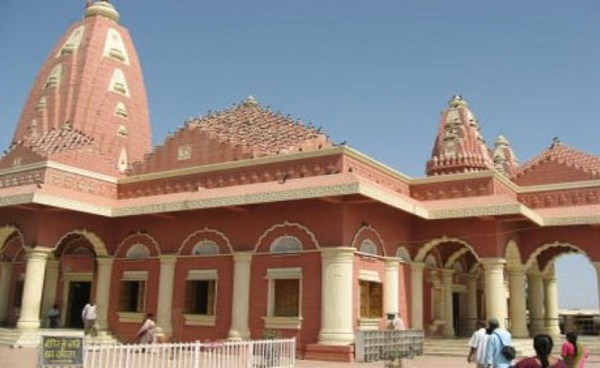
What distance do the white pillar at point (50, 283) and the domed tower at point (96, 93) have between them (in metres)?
4.46

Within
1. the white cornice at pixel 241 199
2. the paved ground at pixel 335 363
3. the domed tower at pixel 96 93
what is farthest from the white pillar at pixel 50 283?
the domed tower at pixel 96 93

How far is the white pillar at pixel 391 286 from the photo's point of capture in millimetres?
15672

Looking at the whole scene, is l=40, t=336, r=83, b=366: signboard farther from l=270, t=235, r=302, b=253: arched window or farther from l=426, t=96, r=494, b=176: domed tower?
l=426, t=96, r=494, b=176: domed tower

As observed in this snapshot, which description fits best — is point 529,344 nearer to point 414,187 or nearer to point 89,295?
point 414,187

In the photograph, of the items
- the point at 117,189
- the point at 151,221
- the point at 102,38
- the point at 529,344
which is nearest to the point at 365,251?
the point at 529,344

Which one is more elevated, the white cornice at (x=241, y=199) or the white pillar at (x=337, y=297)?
the white cornice at (x=241, y=199)

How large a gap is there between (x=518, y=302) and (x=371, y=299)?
5.34 m

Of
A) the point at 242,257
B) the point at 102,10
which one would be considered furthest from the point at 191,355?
the point at 102,10

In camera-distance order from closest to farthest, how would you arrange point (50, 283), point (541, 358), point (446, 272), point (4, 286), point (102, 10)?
point (541, 358), point (446, 272), point (50, 283), point (4, 286), point (102, 10)

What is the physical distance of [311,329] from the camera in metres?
14.4

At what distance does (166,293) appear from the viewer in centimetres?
1677

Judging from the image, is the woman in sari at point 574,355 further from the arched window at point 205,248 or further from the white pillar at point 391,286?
the arched window at point 205,248

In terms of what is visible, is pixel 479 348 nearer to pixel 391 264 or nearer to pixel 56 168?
pixel 391 264

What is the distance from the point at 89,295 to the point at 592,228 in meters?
14.7
